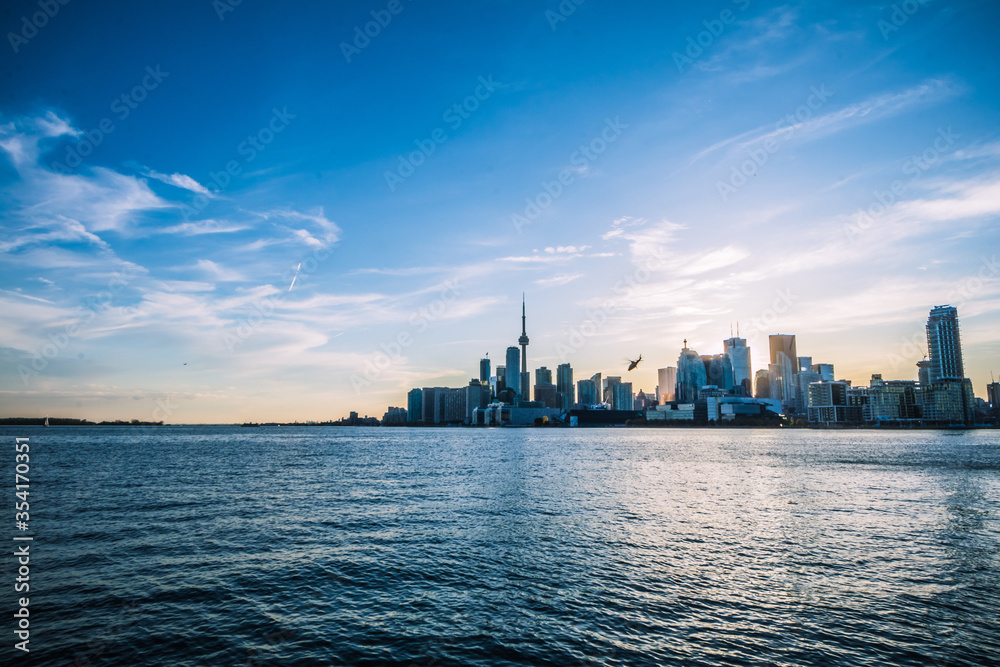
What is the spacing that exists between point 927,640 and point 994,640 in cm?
261

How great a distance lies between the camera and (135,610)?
2189cm

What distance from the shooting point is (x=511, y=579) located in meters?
26.0

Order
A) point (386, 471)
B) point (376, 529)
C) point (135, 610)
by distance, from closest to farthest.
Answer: point (135, 610), point (376, 529), point (386, 471)

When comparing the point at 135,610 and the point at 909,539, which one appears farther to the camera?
the point at 909,539

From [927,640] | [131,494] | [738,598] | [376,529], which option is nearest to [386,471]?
A: [131,494]

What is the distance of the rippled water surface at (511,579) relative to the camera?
18.5 meters

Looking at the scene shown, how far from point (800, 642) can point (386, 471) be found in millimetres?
66416

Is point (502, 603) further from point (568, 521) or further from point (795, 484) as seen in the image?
point (795, 484)

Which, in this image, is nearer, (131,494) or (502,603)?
(502,603)

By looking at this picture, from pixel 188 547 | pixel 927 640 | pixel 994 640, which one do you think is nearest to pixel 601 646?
pixel 927 640

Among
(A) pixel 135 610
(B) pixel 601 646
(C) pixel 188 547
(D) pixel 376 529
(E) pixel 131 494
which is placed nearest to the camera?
(B) pixel 601 646

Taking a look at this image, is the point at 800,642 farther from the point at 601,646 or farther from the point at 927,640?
the point at 601,646

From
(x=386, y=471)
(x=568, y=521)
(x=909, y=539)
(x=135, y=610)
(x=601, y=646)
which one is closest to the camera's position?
(x=601, y=646)

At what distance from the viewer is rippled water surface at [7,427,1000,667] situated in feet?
60.8
